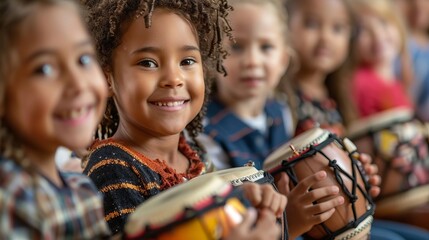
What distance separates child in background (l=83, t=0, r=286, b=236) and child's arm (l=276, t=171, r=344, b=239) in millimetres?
245

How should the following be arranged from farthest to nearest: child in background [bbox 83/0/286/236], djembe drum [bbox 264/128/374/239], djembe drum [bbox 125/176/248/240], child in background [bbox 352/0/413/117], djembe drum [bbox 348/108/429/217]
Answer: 1. child in background [bbox 352/0/413/117]
2. djembe drum [bbox 348/108/429/217]
3. djembe drum [bbox 264/128/374/239]
4. child in background [bbox 83/0/286/236]
5. djembe drum [bbox 125/176/248/240]

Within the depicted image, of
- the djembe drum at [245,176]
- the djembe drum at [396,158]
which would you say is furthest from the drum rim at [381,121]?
the djembe drum at [245,176]

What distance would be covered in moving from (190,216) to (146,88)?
51 centimetres

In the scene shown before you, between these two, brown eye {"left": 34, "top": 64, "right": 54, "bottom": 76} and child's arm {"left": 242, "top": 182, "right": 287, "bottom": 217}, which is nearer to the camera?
brown eye {"left": 34, "top": 64, "right": 54, "bottom": 76}

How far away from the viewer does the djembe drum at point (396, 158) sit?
2480mm

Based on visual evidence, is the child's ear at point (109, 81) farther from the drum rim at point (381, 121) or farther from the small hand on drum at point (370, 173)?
the drum rim at point (381, 121)

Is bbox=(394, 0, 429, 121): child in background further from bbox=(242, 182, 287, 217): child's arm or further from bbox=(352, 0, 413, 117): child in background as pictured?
bbox=(242, 182, 287, 217): child's arm

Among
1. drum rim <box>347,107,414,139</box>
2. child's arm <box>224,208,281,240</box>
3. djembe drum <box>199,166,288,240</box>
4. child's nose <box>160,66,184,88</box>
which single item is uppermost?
child's nose <box>160,66,184,88</box>

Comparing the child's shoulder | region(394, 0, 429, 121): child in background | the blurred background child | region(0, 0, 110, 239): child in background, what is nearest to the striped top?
the child's shoulder

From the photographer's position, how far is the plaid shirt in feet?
3.58

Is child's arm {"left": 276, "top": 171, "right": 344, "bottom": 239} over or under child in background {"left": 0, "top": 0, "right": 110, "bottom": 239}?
under

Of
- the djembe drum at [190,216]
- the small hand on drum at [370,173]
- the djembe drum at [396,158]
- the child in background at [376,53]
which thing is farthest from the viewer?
the child in background at [376,53]

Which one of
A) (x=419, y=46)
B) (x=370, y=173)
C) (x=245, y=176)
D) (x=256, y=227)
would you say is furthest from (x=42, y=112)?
(x=419, y=46)

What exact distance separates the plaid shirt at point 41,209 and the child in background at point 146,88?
1.15 feet
